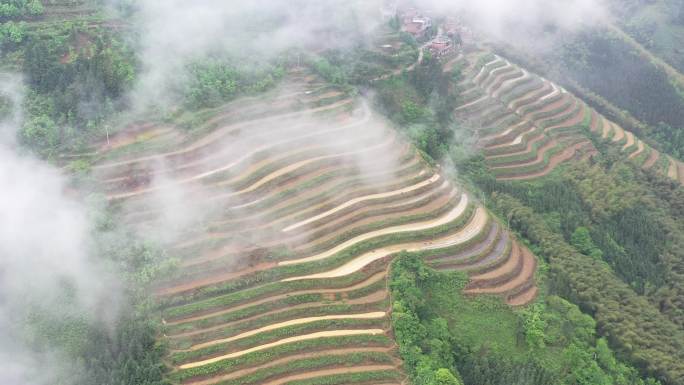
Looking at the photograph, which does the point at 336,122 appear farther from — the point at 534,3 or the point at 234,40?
the point at 534,3

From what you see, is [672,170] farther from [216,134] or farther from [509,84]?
[216,134]

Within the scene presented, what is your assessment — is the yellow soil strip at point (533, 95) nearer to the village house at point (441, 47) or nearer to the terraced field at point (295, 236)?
the village house at point (441, 47)

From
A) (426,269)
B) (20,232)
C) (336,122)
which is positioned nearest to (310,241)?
(426,269)

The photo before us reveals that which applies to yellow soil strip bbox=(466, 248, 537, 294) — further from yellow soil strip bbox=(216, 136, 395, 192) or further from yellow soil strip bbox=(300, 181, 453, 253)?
yellow soil strip bbox=(216, 136, 395, 192)

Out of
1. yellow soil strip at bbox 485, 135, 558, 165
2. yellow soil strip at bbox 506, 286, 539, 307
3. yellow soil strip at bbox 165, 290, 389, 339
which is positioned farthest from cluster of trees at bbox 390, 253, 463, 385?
yellow soil strip at bbox 485, 135, 558, 165

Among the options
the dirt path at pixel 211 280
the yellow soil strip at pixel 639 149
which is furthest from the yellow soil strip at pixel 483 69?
the dirt path at pixel 211 280

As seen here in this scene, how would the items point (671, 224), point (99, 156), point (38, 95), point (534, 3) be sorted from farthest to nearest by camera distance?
point (534, 3)
point (671, 224)
point (38, 95)
point (99, 156)
